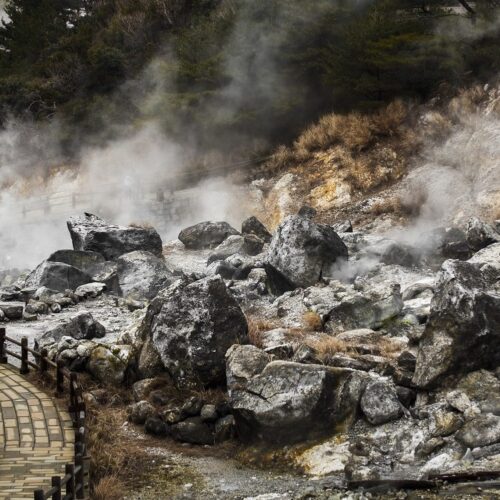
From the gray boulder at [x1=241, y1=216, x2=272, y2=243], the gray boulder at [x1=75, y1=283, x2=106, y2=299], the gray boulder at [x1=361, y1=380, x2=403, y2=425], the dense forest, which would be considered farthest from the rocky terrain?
the dense forest

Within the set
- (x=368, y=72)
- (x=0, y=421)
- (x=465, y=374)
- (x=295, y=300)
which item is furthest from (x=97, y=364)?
(x=368, y=72)

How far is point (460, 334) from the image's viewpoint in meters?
10.5

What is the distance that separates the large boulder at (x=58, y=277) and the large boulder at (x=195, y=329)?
28.0ft

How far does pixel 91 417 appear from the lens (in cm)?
1083

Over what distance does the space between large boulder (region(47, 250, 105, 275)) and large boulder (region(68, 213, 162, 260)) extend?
4.31 ft

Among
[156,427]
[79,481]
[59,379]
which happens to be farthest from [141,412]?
[79,481]

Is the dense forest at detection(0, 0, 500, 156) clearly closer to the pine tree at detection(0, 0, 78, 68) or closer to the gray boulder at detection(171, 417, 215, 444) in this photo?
the pine tree at detection(0, 0, 78, 68)

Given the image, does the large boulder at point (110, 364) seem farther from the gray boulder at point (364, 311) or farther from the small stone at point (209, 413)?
the gray boulder at point (364, 311)

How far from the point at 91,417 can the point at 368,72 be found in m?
20.0

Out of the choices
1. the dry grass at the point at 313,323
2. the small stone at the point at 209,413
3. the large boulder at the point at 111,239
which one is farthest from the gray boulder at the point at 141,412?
the large boulder at the point at 111,239

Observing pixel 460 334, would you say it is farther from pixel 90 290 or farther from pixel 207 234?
pixel 207 234

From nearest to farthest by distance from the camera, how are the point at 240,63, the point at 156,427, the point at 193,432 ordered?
the point at 193,432 < the point at 156,427 < the point at 240,63

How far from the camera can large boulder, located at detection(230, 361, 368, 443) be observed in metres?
9.96

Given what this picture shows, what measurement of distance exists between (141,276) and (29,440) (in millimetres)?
11095
